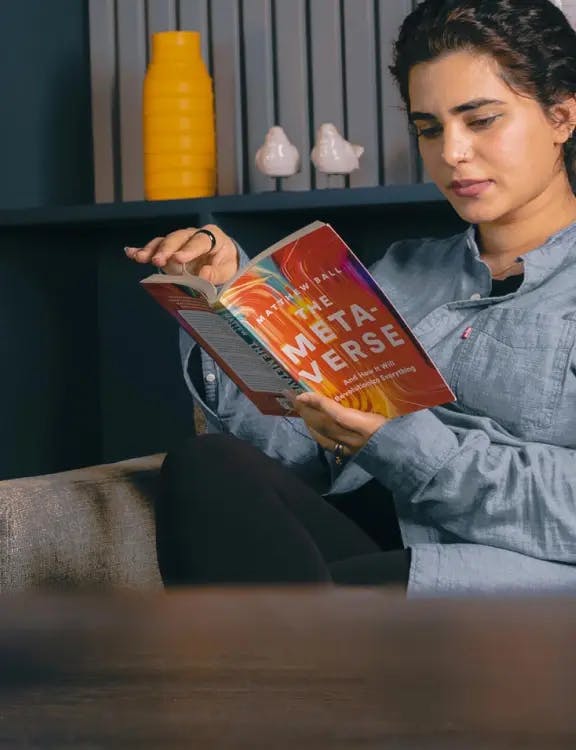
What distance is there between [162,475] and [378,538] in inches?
13.7

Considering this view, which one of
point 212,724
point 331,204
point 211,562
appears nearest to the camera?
point 212,724

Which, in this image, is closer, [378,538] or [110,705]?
[110,705]

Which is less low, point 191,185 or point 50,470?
point 191,185

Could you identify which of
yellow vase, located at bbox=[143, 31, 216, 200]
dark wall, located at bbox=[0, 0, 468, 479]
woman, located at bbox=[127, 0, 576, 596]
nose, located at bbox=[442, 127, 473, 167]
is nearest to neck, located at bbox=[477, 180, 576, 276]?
woman, located at bbox=[127, 0, 576, 596]

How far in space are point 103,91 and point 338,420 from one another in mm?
1242

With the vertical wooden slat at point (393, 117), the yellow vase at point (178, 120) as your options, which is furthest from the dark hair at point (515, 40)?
the yellow vase at point (178, 120)

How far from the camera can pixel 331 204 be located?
2.00 meters

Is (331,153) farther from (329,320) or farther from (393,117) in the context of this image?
(329,320)

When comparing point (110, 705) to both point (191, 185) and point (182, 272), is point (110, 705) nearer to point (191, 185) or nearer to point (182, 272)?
point (182, 272)

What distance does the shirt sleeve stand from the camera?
1315 millimetres

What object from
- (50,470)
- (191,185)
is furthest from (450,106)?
(50,470)

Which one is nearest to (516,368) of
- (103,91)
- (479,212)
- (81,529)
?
(479,212)

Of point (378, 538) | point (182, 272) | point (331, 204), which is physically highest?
point (331, 204)

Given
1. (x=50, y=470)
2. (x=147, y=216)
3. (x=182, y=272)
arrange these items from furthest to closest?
(x=50, y=470), (x=147, y=216), (x=182, y=272)
